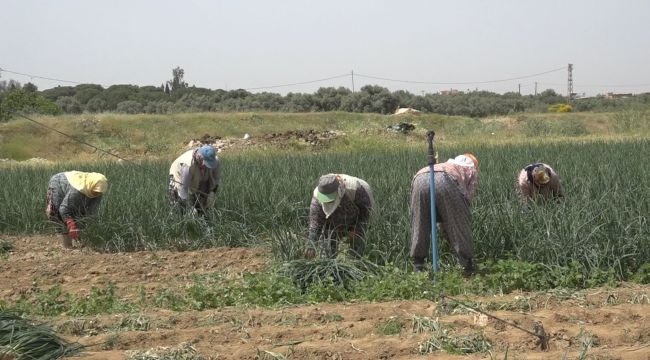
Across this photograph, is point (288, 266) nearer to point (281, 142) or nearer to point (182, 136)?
point (281, 142)

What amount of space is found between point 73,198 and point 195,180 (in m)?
1.30

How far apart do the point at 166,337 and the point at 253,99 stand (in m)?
36.9

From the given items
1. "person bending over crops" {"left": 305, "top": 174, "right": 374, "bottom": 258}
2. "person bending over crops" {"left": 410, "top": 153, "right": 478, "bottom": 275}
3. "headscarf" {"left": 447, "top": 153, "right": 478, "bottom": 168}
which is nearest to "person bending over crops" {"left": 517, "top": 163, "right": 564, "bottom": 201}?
"headscarf" {"left": 447, "top": 153, "right": 478, "bottom": 168}

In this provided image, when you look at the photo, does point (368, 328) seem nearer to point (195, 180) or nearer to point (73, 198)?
point (195, 180)

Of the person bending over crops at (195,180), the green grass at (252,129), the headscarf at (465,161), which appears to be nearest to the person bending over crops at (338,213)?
the headscarf at (465,161)

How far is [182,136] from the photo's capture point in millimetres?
26328

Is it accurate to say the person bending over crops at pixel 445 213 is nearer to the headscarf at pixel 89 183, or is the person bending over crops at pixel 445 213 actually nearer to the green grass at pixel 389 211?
the green grass at pixel 389 211

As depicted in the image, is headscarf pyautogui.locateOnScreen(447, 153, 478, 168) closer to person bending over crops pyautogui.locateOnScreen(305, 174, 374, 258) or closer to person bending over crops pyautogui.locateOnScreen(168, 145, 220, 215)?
person bending over crops pyautogui.locateOnScreen(305, 174, 374, 258)

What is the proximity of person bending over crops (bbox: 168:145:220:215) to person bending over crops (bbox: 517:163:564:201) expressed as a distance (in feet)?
10.0

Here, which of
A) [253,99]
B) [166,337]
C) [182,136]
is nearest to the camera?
[166,337]

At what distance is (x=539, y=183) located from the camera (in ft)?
20.5

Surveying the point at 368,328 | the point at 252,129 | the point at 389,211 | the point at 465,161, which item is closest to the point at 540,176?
the point at 465,161

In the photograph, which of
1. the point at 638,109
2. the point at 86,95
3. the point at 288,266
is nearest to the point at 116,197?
the point at 288,266

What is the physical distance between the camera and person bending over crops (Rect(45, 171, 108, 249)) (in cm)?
728
